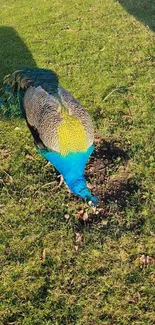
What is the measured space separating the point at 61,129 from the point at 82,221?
0.93 metres

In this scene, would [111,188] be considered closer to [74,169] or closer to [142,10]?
[74,169]

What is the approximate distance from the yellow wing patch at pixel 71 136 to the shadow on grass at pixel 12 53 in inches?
99.8

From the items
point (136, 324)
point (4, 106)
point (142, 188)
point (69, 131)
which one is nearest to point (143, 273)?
point (136, 324)

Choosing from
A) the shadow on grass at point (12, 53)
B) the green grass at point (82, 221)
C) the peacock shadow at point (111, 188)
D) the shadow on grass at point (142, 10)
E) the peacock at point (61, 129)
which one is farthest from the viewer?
the shadow on grass at point (142, 10)

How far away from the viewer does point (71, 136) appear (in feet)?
12.0

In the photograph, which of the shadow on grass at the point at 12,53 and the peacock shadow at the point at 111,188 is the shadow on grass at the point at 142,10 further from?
the peacock shadow at the point at 111,188

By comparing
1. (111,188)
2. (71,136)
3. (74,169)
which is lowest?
(111,188)

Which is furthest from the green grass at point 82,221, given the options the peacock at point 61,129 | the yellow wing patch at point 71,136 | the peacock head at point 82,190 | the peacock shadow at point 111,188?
the yellow wing patch at point 71,136

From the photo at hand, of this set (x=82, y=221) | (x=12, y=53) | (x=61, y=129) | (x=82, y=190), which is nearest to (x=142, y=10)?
(x=12, y=53)

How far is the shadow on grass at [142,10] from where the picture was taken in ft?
24.6

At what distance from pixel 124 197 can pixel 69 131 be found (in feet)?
3.19

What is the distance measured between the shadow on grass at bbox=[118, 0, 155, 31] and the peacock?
3794 mm

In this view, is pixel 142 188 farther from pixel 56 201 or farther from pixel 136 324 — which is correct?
pixel 136 324

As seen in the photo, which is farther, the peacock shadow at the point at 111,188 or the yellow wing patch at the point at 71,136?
the peacock shadow at the point at 111,188
